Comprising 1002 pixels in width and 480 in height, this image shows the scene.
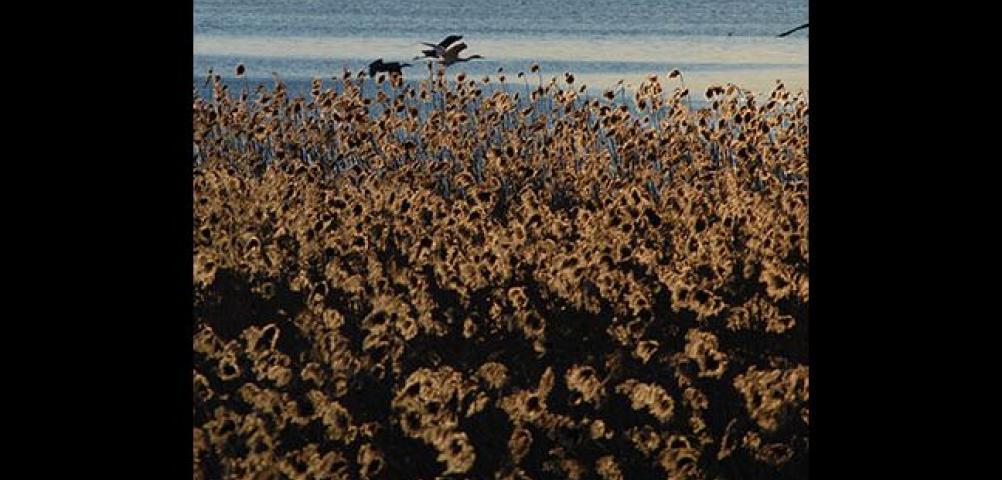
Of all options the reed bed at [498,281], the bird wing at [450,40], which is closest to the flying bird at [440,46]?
the bird wing at [450,40]

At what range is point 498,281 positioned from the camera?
14.7 feet

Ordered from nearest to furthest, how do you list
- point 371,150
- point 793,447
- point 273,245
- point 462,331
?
point 793,447
point 462,331
point 273,245
point 371,150

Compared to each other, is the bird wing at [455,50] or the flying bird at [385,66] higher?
the bird wing at [455,50]

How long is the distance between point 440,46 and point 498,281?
0.70 metres

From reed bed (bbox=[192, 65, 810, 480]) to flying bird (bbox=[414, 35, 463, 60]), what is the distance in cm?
17

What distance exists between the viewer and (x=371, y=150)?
4984 mm

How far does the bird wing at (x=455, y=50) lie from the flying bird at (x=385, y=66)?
5.1 inches

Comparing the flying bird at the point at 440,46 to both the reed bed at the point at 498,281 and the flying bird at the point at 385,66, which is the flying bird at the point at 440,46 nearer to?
the flying bird at the point at 385,66

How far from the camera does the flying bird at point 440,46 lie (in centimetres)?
431

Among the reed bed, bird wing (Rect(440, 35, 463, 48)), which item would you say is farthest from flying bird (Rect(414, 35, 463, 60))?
the reed bed

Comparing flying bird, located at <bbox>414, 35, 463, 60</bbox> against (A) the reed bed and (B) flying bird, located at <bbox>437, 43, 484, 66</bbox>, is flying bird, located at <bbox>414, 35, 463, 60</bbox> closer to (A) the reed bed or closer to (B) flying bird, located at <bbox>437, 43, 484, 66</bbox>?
(B) flying bird, located at <bbox>437, 43, 484, 66</bbox>
